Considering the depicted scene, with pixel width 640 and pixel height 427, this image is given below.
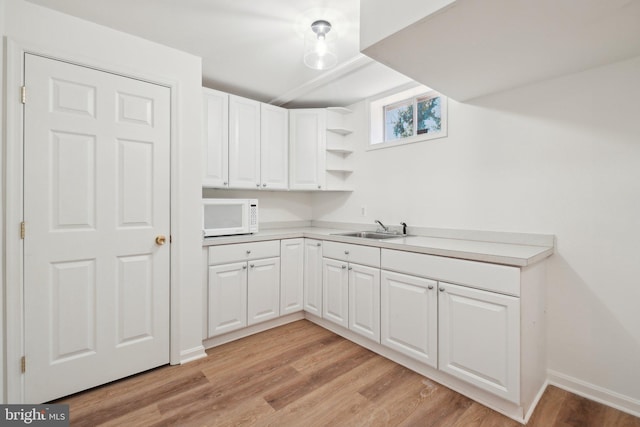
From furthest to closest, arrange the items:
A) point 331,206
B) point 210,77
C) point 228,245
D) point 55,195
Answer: point 331,206, point 210,77, point 228,245, point 55,195

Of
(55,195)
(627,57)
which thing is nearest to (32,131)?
(55,195)

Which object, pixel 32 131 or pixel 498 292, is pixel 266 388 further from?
pixel 32 131

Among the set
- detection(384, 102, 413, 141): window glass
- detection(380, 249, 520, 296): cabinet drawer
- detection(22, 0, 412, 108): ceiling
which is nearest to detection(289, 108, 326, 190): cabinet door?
detection(22, 0, 412, 108): ceiling

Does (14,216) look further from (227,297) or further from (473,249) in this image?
(473,249)

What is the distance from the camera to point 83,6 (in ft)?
5.82

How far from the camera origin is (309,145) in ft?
10.5

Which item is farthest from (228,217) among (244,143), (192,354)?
(192,354)

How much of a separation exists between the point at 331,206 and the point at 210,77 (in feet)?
6.10

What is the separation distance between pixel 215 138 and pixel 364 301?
76.8 inches

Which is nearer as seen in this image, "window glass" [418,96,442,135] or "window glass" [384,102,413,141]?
"window glass" [418,96,442,135]

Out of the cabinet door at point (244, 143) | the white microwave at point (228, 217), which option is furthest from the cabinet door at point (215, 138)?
the white microwave at point (228, 217)

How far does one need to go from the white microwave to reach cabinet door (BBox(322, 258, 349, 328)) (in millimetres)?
813

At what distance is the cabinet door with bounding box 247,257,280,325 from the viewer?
2641 mm

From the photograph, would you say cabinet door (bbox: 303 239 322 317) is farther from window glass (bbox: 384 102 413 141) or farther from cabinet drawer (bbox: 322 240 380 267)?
window glass (bbox: 384 102 413 141)
